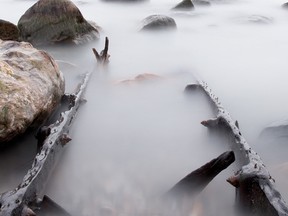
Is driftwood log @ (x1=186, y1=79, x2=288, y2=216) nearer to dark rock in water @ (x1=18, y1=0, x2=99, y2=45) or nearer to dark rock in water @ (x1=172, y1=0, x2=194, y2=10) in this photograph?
dark rock in water @ (x1=18, y1=0, x2=99, y2=45)

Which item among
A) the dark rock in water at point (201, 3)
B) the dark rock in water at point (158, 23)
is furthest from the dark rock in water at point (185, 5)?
the dark rock in water at point (158, 23)

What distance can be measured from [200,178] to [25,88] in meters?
1.78

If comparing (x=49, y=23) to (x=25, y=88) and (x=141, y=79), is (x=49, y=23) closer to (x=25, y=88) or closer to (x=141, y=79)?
(x=141, y=79)

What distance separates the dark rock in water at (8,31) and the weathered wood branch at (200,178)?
5.15 meters

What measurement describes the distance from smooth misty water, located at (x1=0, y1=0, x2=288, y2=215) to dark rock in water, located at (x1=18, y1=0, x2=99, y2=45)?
1.07 ft

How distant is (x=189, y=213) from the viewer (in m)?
2.36

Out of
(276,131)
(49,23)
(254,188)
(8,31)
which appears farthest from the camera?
(49,23)

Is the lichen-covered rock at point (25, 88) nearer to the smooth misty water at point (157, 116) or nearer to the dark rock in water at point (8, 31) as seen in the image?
the smooth misty water at point (157, 116)

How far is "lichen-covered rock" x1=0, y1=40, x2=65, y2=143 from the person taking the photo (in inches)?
118

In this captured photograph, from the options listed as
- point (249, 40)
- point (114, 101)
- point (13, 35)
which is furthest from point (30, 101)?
point (249, 40)

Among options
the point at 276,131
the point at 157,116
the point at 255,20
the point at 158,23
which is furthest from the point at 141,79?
the point at 255,20

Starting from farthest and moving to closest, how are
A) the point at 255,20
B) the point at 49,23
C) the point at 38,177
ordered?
the point at 255,20 < the point at 49,23 < the point at 38,177

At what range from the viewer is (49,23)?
7500mm

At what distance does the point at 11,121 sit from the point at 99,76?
8.97 feet
